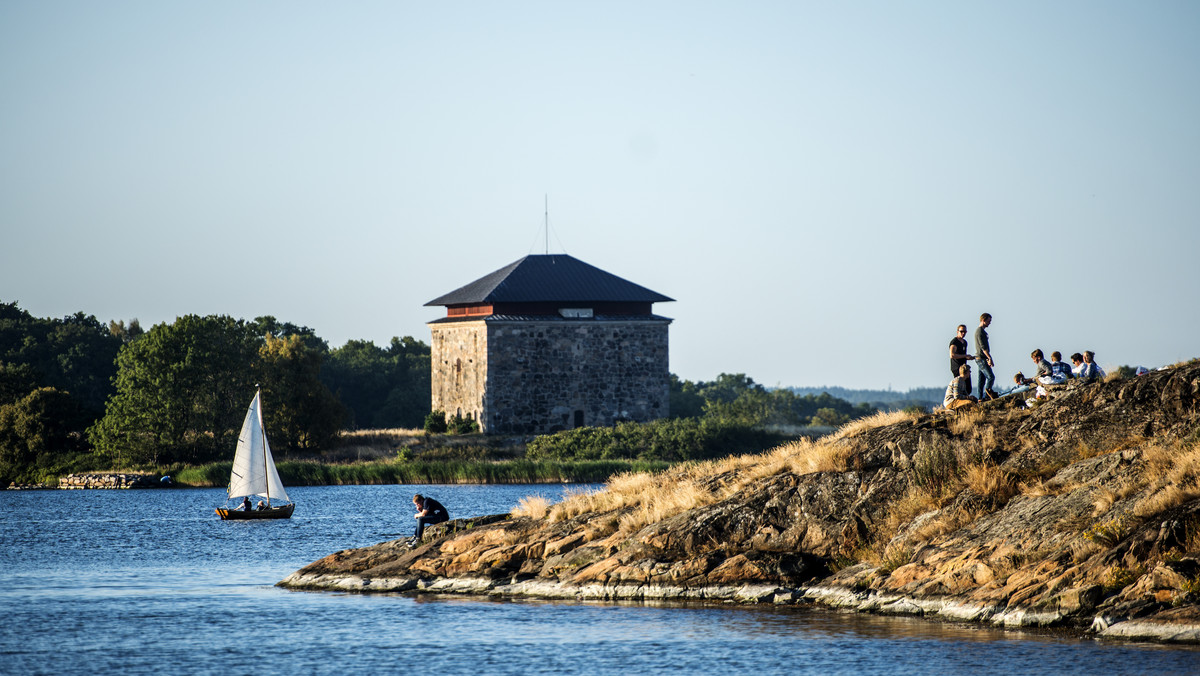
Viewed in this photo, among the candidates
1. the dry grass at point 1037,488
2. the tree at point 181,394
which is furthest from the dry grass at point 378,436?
the dry grass at point 1037,488

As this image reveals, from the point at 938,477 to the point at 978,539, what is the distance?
2490 millimetres

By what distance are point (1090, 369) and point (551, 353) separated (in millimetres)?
49025

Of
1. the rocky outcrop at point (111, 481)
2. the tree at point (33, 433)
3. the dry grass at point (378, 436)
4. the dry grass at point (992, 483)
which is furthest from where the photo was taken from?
the dry grass at point (378, 436)

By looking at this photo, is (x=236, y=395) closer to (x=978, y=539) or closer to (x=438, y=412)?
(x=438, y=412)

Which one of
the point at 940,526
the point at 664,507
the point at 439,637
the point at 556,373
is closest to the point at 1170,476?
the point at 940,526

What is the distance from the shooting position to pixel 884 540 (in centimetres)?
2462

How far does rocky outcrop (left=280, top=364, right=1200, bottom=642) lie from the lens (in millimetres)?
20578

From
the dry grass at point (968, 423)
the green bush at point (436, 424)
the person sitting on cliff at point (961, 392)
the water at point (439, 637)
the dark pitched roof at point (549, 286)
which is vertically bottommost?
the water at point (439, 637)

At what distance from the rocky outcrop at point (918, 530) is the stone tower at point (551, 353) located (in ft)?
143

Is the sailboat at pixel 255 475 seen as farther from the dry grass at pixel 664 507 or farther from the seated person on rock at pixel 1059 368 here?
the seated person on rock at pixel 1059 368

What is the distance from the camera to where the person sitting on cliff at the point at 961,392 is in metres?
26.8

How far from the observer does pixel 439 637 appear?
72.1 ft

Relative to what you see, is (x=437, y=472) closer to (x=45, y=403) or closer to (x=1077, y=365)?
(x=45, y=403)

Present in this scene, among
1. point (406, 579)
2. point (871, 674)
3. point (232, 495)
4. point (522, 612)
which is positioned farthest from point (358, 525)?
point (871, 674)
